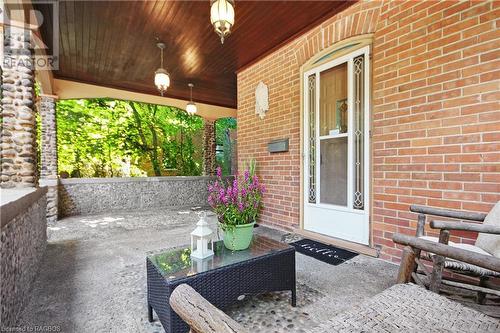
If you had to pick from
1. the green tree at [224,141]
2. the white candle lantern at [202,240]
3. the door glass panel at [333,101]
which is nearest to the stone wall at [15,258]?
the white candle lantern at [202,240]

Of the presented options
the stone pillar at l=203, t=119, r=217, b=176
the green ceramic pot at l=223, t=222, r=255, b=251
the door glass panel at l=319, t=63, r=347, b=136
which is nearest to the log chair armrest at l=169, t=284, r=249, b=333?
the green ceramic pot at l=223, t=222, r=255, b=251

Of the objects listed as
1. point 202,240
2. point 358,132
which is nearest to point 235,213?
point 202,240

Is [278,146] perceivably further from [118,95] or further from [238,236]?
[118,95]

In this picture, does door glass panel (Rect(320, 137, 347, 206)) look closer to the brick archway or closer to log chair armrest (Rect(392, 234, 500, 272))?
the brick archway

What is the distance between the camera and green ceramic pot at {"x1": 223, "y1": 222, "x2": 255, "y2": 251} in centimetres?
168

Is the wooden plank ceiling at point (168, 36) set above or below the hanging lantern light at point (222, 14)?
above

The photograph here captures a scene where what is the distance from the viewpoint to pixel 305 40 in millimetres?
3377

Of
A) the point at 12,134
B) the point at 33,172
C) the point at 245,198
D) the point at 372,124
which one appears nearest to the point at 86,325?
the point at 245,198

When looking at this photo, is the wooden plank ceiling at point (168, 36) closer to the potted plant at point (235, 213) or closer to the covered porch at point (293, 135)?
the covered porch at point (293, 135)

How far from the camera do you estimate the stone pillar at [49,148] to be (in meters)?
4.72

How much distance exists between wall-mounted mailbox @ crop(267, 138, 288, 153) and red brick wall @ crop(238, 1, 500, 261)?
50.9 inches

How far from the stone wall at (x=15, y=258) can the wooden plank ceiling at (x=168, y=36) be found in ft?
7.90

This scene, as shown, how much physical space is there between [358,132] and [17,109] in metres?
3.75

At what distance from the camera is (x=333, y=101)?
3123mm
